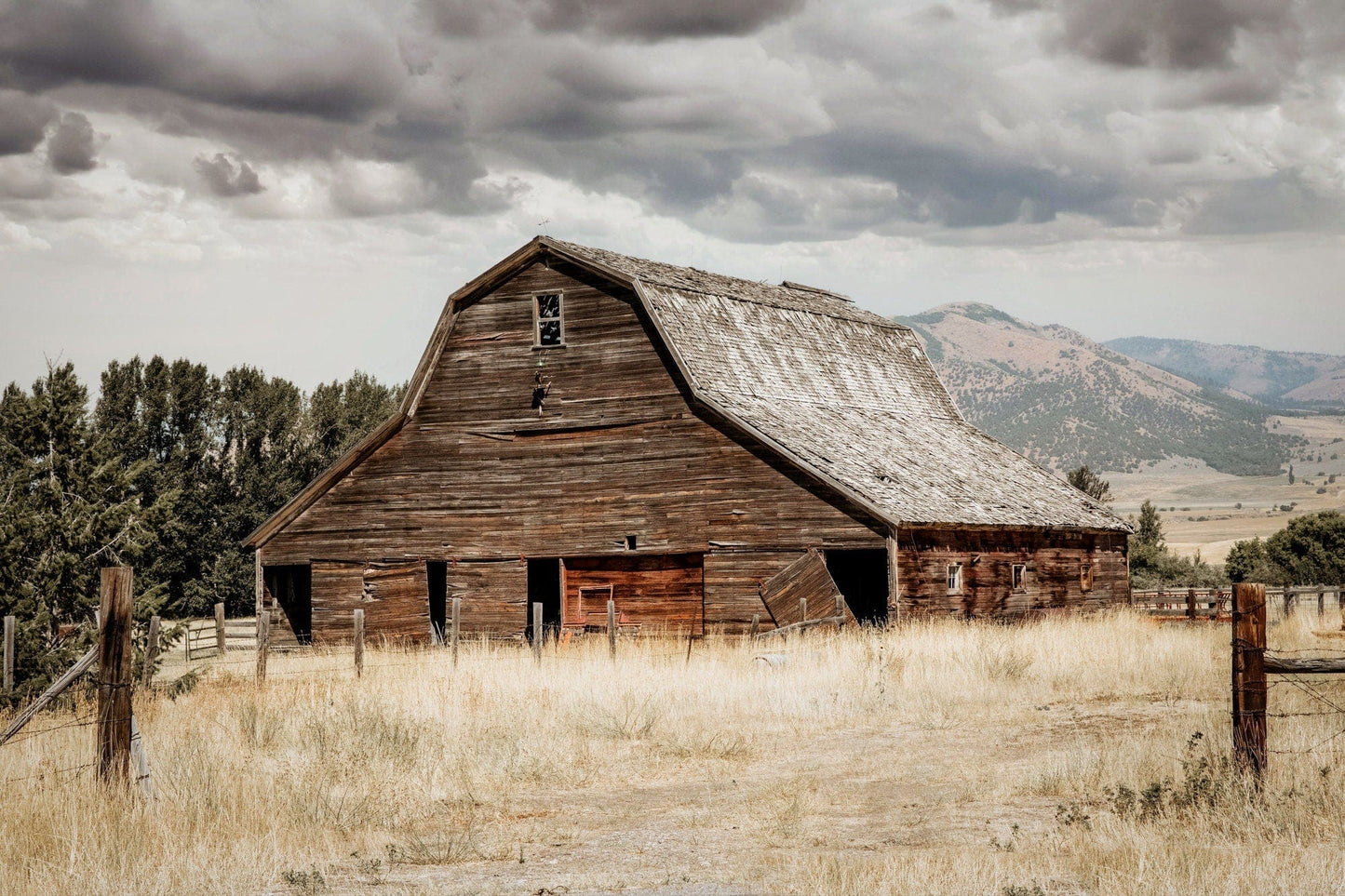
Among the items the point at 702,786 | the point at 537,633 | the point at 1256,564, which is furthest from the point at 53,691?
the point at 1256,564

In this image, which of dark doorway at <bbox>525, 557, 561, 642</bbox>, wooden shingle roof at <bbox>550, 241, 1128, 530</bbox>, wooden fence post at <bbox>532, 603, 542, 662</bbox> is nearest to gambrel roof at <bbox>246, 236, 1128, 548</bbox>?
wooden shingle roof at <bbox>550, 241, 1128, 530</bbox>

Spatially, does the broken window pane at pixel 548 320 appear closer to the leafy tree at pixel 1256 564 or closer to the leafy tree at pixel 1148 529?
the leafy tree at pixel 1256 564

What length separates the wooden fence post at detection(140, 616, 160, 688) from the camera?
59.2 feet

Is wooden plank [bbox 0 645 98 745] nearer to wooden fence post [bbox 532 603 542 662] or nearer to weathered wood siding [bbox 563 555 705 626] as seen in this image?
wooden fence post [bbox 532 603 542 662]

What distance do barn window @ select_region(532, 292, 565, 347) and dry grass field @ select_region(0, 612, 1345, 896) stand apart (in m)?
9.73

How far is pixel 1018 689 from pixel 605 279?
13067 mm

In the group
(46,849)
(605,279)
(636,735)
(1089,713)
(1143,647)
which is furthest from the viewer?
(605,279)

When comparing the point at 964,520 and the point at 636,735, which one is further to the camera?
the point at 964,520

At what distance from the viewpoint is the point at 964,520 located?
1035 inches

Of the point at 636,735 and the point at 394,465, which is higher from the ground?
the point at 394,465

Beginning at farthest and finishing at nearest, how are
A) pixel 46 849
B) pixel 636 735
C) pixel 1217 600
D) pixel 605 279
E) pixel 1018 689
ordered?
pixel 1217 600 → pixel 605 279 → pixel 1018 689 → pixel 636 735 → pixel 46 849

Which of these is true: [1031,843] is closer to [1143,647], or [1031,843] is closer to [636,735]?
[636,735]

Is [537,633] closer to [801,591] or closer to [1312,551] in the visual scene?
[801,591]

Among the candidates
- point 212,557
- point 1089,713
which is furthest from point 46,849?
point 212,557
